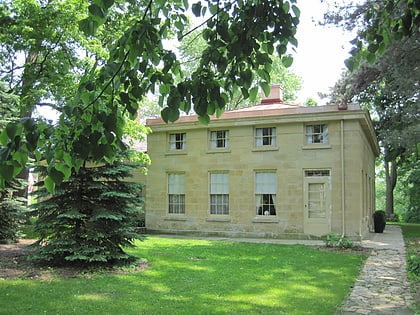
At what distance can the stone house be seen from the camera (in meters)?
16.4

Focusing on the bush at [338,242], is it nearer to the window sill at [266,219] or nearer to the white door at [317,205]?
the white door at [317,205]

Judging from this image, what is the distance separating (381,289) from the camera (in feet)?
26.1

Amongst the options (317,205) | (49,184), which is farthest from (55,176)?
(317,205)

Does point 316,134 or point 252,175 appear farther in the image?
point 252,175

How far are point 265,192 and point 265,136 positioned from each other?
2361 mm

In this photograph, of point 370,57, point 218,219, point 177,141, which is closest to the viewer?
point 370,57

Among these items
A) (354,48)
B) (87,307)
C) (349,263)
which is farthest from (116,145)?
(349,263)

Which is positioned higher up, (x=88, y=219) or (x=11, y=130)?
(x=11, y=130)

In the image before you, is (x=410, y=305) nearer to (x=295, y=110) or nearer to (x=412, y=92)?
(x=295, y=110)

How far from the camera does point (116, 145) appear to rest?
2.49 meters

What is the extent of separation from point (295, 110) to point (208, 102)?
14.8 m

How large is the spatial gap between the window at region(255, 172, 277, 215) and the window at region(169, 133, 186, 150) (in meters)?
3.90

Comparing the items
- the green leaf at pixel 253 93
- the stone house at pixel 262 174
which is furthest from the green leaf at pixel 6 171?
the stone house at pixel 262 174

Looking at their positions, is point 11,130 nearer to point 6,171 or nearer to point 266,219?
point 6,171
